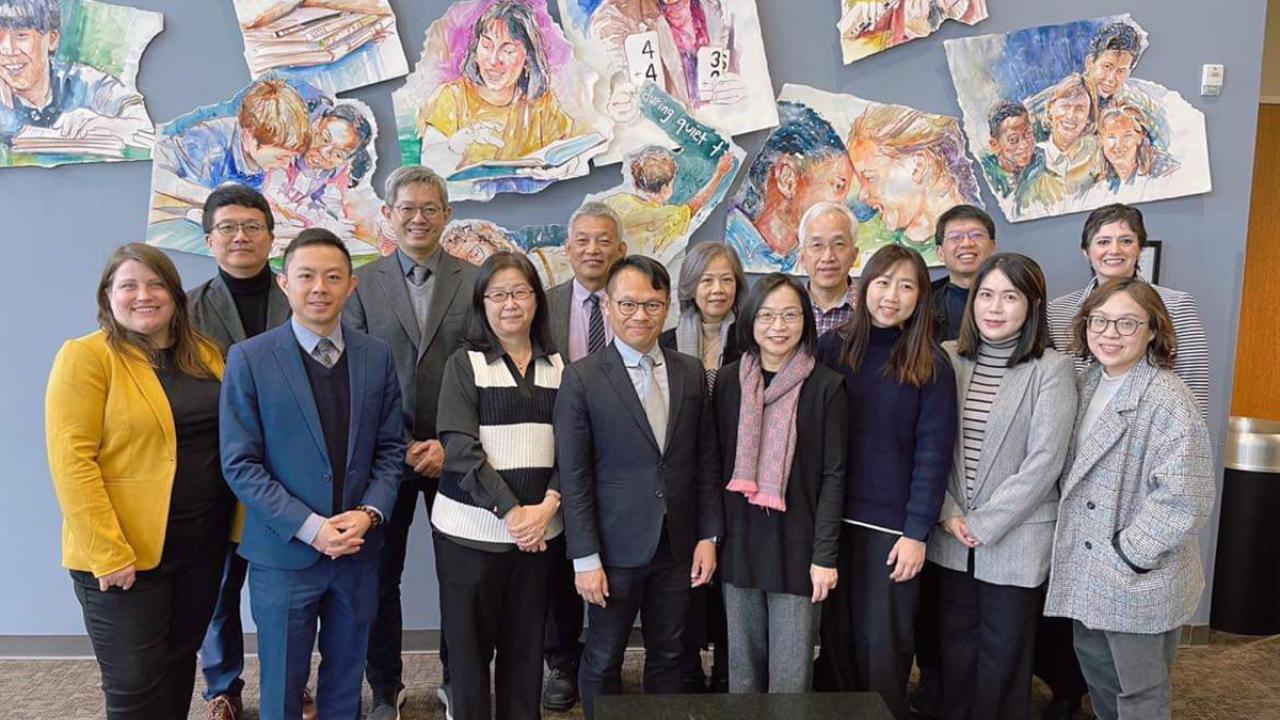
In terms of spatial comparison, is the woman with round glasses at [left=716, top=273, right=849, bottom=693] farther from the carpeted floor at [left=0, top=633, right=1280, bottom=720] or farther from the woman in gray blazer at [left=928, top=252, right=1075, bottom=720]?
the carpeted floor at [left=0, top=633, right=1280, bottom=720]

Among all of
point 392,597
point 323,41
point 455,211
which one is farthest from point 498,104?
point 392,597

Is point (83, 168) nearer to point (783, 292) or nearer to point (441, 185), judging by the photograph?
point (441, 185)

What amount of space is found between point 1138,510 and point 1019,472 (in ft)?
0.96

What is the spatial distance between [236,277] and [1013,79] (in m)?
2.79

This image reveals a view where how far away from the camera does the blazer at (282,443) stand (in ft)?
6.10

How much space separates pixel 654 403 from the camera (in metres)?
1.99

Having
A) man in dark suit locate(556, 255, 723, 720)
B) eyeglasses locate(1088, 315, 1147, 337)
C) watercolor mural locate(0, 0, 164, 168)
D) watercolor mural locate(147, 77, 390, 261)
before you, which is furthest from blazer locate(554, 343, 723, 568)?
watercolor mural locate(0, 0, 164, 168)

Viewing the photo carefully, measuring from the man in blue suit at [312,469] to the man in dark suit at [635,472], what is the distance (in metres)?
0.51

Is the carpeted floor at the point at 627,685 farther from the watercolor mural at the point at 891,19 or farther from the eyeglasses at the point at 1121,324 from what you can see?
the watercolor mural at the point at 891,19

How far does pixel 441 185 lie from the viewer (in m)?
2.41

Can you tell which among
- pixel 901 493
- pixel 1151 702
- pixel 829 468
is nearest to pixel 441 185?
pixel 829 468

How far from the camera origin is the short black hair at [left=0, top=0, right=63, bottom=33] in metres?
2.68

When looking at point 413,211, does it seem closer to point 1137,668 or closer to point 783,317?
point 783,317

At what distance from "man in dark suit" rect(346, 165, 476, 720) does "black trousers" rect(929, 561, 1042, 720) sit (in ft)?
4.99
